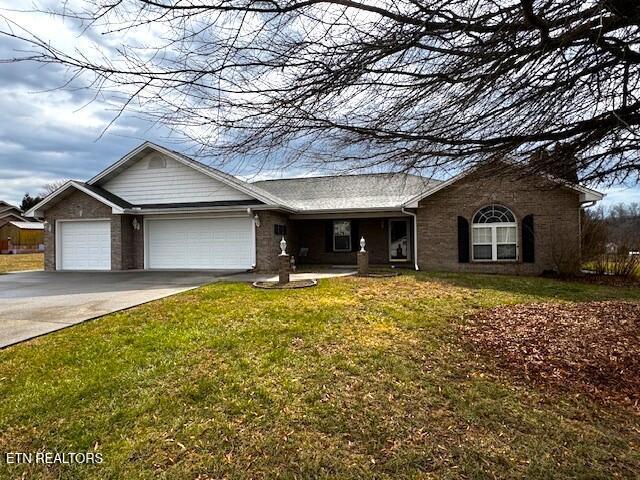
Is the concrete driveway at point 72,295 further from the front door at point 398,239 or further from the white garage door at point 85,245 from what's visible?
the front door at point 398,239

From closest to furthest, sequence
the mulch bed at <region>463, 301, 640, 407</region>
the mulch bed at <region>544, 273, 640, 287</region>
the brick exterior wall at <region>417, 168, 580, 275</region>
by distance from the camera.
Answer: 1. the mulch bed at <region>463, 301, 640, 407</region>
2. the mulch bed at <region>544, 273, 640, 287</region>
3. the brick exterior wall at <region>417, 168, 580, 275</region>

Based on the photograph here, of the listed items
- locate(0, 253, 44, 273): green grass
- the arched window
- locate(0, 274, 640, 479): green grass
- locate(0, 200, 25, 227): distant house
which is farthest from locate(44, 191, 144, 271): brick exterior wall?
locate(0, 200, 25, 227): distant house

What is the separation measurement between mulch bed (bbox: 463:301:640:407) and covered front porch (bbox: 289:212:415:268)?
10104mm

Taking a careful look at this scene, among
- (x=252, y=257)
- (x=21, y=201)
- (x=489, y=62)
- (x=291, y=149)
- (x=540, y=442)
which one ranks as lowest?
(x=540, y=442)

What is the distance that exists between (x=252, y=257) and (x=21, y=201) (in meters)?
56.9

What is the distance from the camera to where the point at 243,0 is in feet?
8.41

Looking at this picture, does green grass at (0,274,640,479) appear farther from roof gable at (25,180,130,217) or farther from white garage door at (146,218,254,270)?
roof gable at (25,180,130,217)

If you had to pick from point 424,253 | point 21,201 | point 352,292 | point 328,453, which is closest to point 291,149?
point 328,453

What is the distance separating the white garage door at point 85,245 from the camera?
16094mm

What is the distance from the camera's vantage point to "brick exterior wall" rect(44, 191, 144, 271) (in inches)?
621

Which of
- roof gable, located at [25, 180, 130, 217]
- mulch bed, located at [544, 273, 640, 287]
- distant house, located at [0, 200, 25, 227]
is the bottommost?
mulch bed, located at [544, 273, 640, 287]

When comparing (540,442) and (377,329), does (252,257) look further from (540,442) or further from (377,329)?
(540,442)

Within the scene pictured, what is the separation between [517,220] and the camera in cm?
1493

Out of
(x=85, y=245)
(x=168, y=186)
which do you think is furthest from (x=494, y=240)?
(x=85, y=245)
